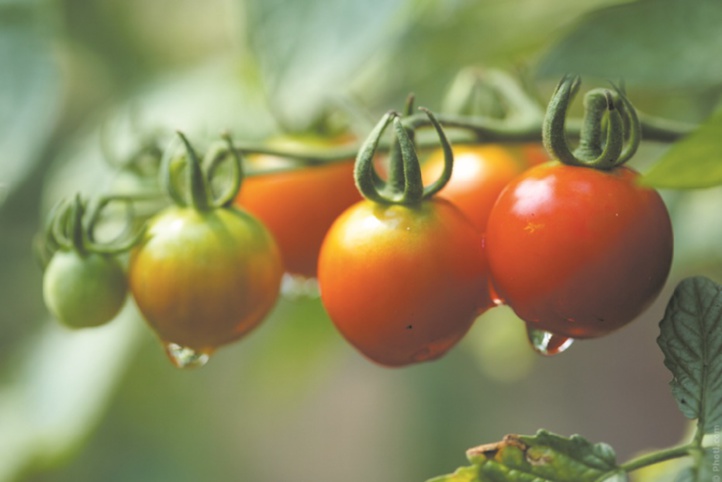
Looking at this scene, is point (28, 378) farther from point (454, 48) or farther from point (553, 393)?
point (553, 393)

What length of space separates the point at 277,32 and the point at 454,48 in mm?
485

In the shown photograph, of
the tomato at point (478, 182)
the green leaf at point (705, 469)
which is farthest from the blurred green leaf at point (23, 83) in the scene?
the green leaf at point (705, 469)

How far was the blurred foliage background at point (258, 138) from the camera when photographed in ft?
2.16

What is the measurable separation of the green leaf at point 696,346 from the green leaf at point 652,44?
6.1 inches

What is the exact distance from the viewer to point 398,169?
21.0 inches

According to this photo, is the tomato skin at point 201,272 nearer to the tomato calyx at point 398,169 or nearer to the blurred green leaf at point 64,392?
the tomato calyx at point 398,169

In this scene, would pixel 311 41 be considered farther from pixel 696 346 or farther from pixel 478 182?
pixel 696 346

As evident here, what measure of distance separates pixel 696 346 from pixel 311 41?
1.14ft

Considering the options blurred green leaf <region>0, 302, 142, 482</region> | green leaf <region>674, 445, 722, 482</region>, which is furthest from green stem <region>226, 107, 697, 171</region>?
blurred green leaf <region>0, 302, 142, 482</region>

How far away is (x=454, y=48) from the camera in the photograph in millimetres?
1138

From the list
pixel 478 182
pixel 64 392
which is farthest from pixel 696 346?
pixel 64 392

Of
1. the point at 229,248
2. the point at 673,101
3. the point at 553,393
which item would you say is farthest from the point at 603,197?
the point at 553,393

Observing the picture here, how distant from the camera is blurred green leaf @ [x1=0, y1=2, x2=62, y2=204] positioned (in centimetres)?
91

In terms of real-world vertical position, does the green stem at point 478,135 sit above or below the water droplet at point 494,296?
above
